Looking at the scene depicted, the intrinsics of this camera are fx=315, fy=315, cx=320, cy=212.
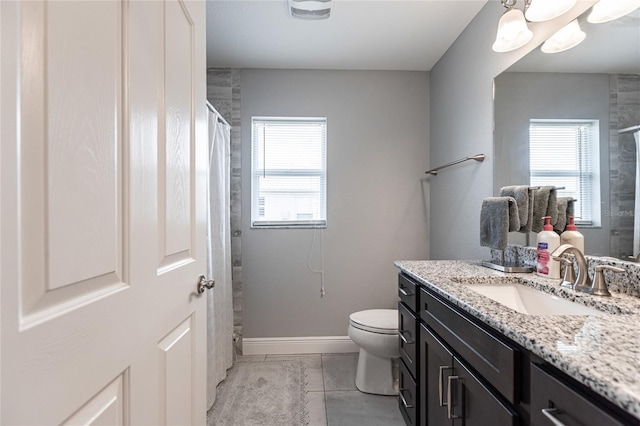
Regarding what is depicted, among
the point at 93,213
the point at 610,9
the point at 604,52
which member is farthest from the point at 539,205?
the point at 93,213

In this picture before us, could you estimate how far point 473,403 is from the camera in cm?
96

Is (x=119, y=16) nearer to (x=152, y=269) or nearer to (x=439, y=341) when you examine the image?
(x=152, y=269)

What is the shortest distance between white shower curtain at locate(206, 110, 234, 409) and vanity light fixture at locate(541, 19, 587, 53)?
180cm

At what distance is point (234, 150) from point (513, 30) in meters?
1.99

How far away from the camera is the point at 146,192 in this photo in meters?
0.75

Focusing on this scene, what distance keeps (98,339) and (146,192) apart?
331mm

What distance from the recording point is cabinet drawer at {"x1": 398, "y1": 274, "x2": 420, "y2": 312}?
1474 mm

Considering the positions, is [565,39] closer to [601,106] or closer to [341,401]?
[601,106]

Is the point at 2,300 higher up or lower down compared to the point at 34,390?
higher up

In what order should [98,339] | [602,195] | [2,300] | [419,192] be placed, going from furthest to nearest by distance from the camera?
[419,192]
[602,195]
[98,339]
[2,300]

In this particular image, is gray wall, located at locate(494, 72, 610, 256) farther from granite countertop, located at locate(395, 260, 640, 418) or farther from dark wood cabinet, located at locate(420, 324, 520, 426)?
dark wood cabinet, located at locate(420, 324, 520, 426)

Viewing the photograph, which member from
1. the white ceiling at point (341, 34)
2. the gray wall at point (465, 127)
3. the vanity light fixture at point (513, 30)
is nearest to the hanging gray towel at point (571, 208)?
the gray wall at point (465, 127)

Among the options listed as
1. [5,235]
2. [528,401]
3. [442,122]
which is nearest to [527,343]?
[528,401]

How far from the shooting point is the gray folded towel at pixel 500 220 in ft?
4.81
